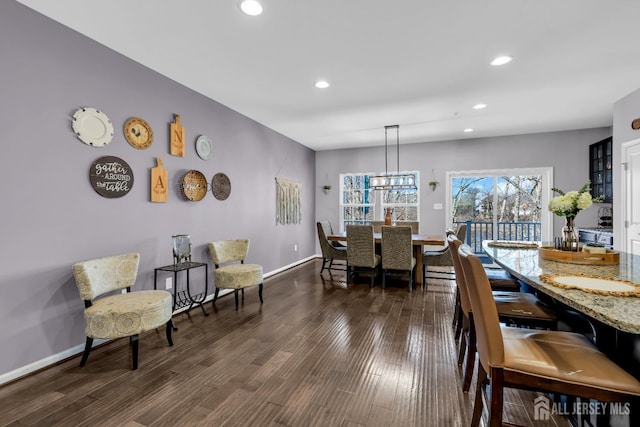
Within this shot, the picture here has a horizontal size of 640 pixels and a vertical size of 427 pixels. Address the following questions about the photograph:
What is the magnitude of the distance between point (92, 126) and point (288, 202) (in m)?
3.70

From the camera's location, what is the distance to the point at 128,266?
272 cm

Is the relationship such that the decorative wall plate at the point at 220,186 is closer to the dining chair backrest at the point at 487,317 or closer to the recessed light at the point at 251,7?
the recessed light at the point at 251,7

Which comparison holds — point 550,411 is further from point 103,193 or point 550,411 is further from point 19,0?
point 19,0

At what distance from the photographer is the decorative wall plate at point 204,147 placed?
378 cm

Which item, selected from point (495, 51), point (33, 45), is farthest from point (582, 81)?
point (33, 45)

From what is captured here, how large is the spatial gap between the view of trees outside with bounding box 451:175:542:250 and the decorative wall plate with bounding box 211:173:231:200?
4.73 metres

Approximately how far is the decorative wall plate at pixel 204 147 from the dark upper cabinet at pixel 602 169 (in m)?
5.98

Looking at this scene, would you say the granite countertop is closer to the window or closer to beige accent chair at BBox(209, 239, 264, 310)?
beige accent chair at BBox(209, 239, 264, 310)

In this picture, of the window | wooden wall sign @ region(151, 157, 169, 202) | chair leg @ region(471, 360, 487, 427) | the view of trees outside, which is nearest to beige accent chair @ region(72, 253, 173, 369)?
wooden wall sign @ region(151, 157, 169, 202)

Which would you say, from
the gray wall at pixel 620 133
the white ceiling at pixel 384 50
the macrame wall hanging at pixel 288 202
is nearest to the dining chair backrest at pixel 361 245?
Result: the macrame wall hanging at pixel 288 202

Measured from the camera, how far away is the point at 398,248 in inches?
172

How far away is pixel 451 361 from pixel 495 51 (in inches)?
110

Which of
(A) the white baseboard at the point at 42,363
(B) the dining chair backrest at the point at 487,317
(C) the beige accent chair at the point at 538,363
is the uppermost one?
(B) the dining chair backrest at the point at 487,317

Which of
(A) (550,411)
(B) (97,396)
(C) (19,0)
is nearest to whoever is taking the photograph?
(A) (550,411)
